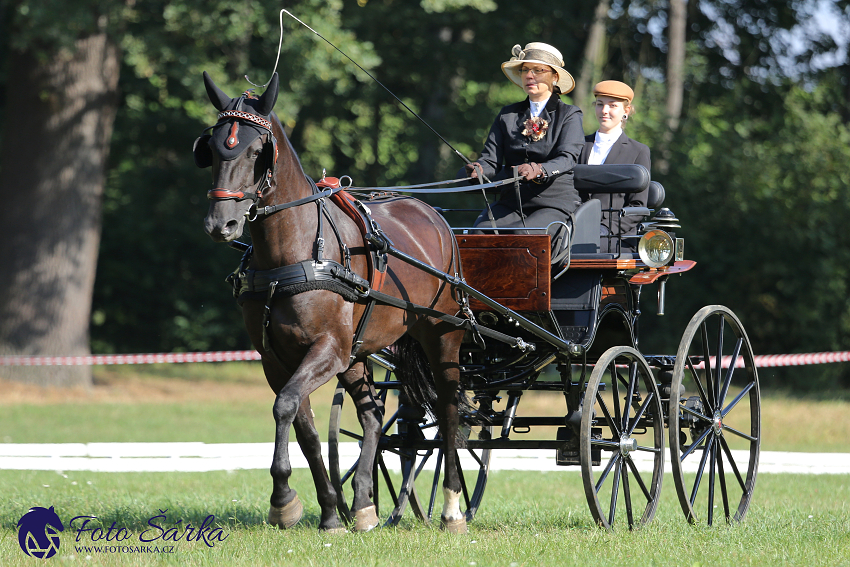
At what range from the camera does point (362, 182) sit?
2084 centimetres

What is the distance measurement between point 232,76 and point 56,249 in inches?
144

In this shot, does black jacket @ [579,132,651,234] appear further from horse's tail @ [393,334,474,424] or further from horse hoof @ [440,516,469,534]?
horse hoof @ [440,516,469,534]

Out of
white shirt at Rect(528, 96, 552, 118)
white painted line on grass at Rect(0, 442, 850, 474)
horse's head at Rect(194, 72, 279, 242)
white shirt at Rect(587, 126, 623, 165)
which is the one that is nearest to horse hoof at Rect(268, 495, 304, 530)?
horse's head at Rect(194, 72, 279, 242)

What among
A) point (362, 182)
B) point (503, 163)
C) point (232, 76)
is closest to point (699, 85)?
point (362, 182)

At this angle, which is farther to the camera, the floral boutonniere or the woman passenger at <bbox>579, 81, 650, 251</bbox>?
the woman passenger at <bbox>579, 81, 650, 251</bbox>

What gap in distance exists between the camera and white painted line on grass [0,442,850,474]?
31.4ft

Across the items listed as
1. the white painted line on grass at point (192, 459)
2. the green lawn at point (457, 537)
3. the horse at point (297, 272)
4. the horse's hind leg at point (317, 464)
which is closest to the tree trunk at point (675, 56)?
the white painted line on grass at point (192, 459)

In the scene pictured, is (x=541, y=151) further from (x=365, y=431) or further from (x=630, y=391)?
(x=365, y=431)

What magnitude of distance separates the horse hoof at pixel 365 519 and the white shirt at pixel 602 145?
2.98m

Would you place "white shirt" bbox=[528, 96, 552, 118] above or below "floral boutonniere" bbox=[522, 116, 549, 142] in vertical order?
above

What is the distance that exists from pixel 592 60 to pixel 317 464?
645 inches

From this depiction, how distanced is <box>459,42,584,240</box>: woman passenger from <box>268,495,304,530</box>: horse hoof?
216cm

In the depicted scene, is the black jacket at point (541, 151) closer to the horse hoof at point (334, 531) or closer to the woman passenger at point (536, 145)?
the woman passenger at point (536, 145)

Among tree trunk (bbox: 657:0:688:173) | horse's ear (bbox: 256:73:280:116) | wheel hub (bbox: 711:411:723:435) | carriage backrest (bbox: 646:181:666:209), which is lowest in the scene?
wheel hub (bbox: 711:411:723:435)
